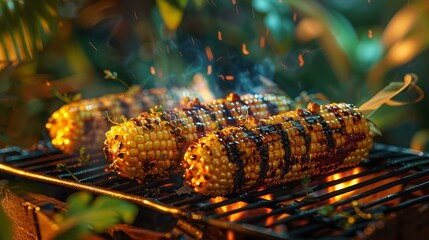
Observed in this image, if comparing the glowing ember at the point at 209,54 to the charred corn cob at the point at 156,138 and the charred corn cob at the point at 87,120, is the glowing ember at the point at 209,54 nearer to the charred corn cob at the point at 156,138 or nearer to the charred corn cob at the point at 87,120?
the charred corn cob at the point at 87,120

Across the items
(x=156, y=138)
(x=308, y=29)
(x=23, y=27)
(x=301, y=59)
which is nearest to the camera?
(x=156, y=138)

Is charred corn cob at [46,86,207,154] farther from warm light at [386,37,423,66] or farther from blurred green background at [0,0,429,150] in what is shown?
warm light at [386,37,423,66]

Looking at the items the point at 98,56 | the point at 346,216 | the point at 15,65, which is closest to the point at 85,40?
the point at 98,56

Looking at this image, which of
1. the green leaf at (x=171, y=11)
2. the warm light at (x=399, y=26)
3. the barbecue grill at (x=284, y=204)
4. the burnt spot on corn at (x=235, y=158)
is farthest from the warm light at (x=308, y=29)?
the burnt spot on corn at (x=235, y=158)

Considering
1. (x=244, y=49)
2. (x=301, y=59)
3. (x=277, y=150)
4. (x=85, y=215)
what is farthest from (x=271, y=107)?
(x=85, y=215)

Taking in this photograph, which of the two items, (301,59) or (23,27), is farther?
(301,59)

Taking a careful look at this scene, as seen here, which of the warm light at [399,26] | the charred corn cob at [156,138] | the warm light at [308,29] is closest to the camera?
the charred corn cob at [156,138]

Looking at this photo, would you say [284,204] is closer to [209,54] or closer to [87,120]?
[87,120]

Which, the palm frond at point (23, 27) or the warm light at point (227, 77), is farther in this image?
the warm light at point (227, 77)
